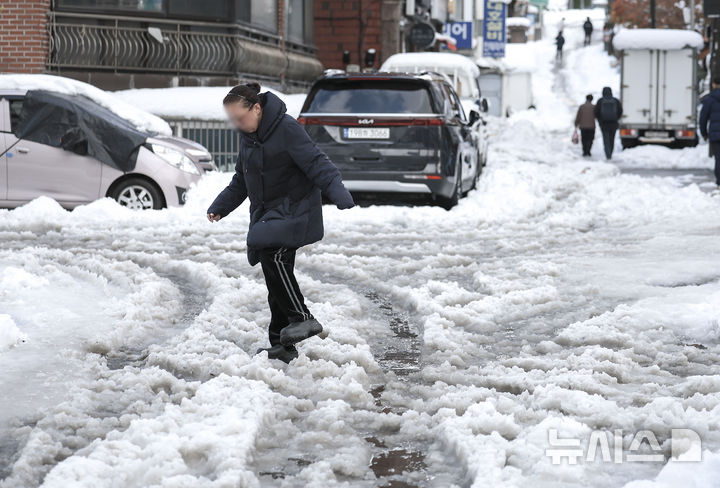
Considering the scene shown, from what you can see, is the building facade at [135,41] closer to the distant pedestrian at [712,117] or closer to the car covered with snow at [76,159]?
the car covered with snow at [76,159]

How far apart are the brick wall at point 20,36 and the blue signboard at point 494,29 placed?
42.5 m

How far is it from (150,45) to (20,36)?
252 cm

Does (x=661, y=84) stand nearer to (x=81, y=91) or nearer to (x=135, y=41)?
(x=135, y=41)

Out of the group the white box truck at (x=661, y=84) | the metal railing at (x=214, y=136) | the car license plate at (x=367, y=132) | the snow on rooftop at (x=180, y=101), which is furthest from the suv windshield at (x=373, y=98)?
the white box truck at (x=661, y=84)

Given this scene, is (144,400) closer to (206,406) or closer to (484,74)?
(206,406)

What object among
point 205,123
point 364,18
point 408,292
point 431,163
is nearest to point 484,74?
point 364,18

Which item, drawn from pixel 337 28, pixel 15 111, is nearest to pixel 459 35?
pixel 337 28

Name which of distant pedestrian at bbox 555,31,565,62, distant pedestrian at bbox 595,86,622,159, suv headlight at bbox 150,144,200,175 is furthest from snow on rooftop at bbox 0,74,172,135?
distant pedestrian at bbox 555,31,565,62

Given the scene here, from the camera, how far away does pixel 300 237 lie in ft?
21.0

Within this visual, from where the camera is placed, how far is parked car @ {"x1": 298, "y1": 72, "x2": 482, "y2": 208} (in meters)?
14.7

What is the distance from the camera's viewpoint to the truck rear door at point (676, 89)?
105 feet

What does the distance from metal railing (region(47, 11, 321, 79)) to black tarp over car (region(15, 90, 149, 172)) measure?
7.20 metres

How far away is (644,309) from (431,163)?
697 cm

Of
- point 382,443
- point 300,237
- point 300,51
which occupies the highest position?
point 300,51
